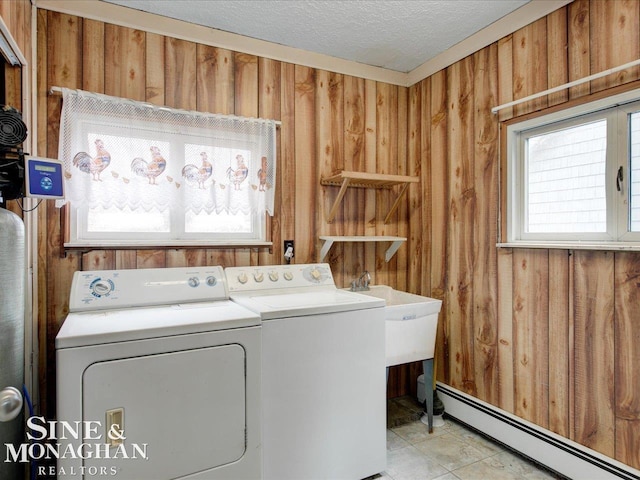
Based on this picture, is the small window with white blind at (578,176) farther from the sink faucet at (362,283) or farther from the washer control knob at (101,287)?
the washer control knob at (101,287)

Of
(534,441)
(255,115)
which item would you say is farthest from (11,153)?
(534,441)

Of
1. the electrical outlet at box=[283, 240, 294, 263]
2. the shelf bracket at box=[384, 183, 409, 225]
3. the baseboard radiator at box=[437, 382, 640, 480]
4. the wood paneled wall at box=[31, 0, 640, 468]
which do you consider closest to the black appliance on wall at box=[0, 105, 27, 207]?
the wood paneled wall at box=[31, 0, 640, 468]

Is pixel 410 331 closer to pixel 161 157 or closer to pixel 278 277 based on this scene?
pixel 278 277

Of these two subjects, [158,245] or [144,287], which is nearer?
[144,287]

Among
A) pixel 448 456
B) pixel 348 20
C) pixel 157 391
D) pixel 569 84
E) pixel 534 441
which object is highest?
pixel 348 20

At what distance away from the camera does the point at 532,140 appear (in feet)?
7.24

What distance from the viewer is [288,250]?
2514 mm

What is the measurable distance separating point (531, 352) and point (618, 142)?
1.18 meters

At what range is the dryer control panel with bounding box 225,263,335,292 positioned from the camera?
88.3 inches

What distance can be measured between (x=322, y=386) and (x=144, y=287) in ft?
3.44

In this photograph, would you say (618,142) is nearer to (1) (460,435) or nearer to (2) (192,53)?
(1) (460,435)

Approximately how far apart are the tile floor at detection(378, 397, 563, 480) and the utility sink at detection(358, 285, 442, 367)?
0.51 metres

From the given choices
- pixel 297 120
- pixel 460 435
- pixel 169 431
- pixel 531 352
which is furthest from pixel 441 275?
pixel 169 431

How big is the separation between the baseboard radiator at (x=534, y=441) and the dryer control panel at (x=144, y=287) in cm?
174
